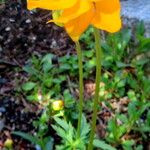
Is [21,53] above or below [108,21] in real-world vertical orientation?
below

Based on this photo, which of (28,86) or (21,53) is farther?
(21,53)

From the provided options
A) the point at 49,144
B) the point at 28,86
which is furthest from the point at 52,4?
the point at 28,86

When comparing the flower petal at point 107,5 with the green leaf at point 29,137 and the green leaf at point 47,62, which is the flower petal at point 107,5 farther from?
the green leaf at point 47,62

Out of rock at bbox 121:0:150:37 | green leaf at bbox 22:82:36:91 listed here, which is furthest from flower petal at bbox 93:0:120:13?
rock at bbox 121:0:150:37

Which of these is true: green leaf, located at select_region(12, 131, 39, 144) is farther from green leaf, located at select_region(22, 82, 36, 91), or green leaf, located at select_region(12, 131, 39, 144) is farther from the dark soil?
green leaf, located at select_region(22, 82, 36, 91)

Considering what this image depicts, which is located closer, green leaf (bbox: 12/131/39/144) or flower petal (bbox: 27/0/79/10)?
flower petal (bbox: 27/0/79/10)

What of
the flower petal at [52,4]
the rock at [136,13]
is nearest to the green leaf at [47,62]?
the rock at [136,13]

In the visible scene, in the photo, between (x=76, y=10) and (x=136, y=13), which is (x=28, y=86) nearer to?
(x=136, y=13)
